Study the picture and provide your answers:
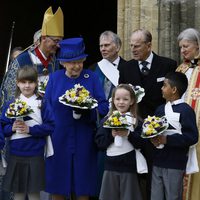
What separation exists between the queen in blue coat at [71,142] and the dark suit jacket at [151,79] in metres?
0.39

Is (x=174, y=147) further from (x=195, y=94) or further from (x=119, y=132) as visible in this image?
(x=195, y=94)

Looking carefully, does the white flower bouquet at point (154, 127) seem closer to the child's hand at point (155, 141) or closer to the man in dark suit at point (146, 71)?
the child's hand at point (155, 141)

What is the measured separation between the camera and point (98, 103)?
600 centimetres

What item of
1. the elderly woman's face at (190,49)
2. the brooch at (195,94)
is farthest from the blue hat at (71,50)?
the brooch at (195,94)

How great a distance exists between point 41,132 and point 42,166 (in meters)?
0.30

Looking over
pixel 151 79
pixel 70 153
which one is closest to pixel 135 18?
pixel 151 79

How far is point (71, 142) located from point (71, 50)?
774 mm

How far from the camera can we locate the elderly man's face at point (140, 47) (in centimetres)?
628

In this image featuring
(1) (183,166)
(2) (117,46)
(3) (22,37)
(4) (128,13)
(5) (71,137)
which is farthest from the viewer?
(3) (22,37)

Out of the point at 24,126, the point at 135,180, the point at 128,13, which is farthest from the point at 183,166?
the point at 128,13

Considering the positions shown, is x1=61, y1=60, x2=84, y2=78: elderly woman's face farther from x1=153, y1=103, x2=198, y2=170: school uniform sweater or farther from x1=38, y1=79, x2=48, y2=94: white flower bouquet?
x1=153, y1=103, x2=198, y2=170: school uniform sweater

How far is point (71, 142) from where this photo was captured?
594 centimetres

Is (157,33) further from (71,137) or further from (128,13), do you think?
(71,137)

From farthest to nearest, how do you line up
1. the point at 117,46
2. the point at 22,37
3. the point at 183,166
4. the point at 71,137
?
the point at 22,37, the point at 117,46, the point at 71,137, the point at 183,166
